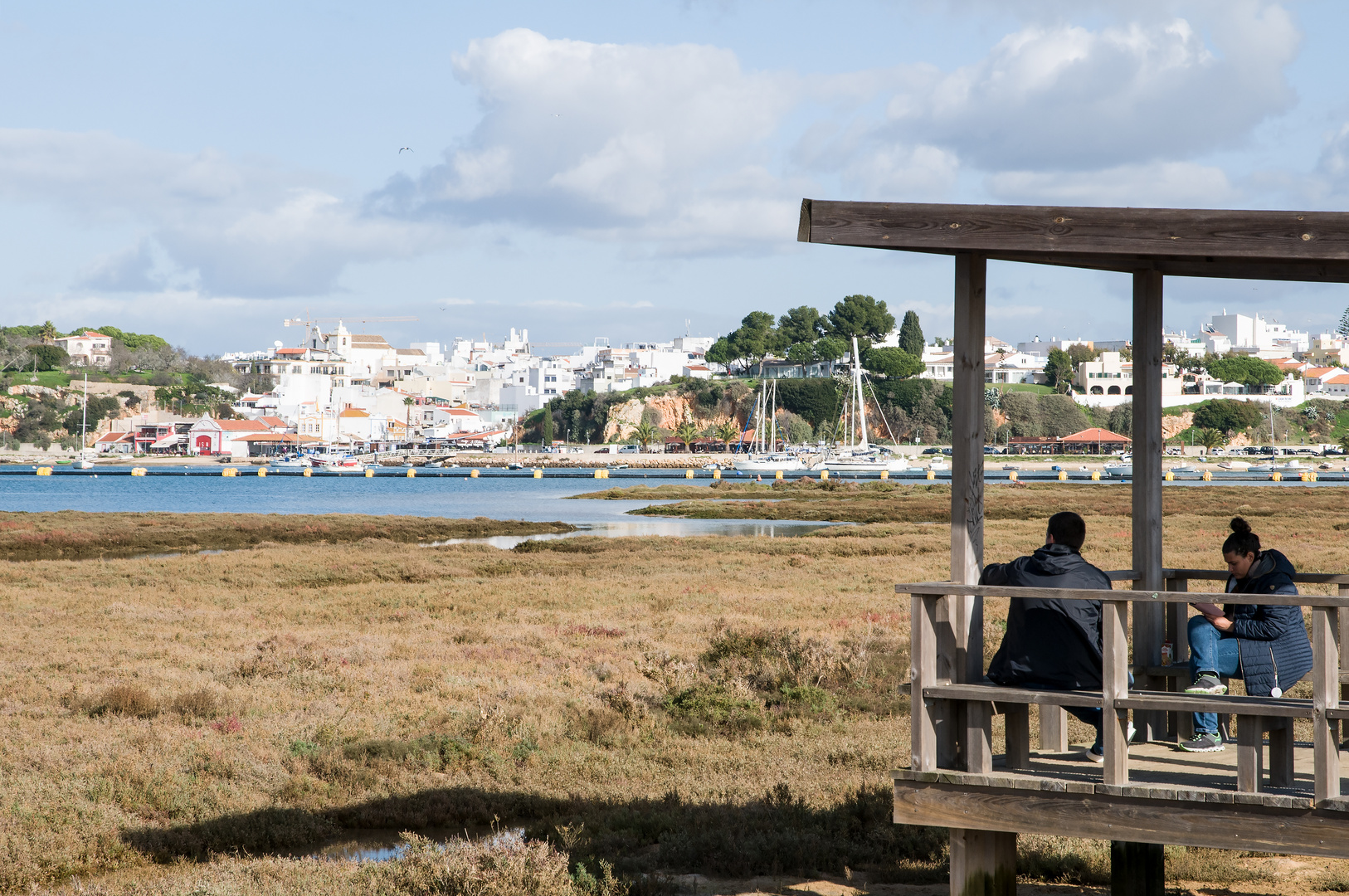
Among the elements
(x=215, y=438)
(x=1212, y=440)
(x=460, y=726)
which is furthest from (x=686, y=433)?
(x=460, y=726)

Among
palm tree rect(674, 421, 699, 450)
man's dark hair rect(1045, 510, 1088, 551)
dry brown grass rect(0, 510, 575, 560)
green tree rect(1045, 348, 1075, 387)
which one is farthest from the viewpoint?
green tree rect(1045, 348, 1075, 387)

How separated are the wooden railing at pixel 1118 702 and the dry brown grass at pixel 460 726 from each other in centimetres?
246

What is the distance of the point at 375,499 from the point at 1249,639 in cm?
8618

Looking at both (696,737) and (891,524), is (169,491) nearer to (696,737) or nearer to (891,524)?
(891,524)

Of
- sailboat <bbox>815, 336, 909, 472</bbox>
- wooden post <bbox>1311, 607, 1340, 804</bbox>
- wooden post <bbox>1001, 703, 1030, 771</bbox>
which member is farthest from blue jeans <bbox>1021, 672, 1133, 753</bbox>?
sailboat <bbox>815, 336, 909, 472</bbox>

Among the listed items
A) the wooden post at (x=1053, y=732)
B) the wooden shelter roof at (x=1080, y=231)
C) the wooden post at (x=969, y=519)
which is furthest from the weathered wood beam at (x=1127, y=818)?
the wooden shelter roof at (x=1080, y=231)

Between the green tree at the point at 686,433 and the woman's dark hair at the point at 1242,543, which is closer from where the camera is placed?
the woman's dark hair at the point at 1242,543

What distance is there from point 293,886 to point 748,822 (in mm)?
3197

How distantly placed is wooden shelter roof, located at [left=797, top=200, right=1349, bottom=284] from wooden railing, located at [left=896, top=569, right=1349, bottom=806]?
5.36 feet

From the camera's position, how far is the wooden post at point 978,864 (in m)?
6.01

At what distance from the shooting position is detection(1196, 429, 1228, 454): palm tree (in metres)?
155

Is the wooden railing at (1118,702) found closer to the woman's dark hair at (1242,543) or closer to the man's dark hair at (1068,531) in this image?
the man's dark hair at (1068,531)

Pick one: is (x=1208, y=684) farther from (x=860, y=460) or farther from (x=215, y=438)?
(x=215, y=438)

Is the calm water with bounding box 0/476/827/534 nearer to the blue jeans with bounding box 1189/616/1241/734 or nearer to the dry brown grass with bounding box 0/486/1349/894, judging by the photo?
the dry brown grass with bounding box 0/486/1349/894
